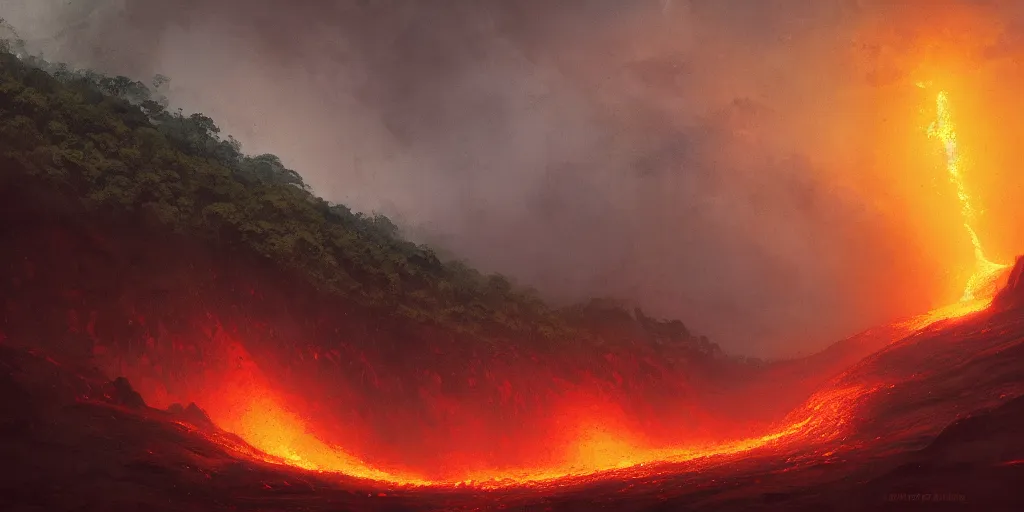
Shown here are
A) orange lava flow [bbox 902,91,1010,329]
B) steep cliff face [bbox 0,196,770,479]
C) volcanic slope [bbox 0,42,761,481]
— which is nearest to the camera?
steep cliff face [bbox 0,196,770,479]

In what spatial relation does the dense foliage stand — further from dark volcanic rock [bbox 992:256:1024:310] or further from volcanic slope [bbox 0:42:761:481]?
dark volcanic rock [bbox 992:256:1024:310]

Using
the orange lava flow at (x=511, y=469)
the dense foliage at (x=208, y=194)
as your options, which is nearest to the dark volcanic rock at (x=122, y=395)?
the orange lava flow at (x=511, y=469)

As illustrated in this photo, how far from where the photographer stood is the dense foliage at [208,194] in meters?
18.9

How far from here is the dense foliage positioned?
18922 millimetres

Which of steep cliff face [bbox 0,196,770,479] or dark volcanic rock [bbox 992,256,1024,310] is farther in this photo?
dark volcanic rock [bbox 992,256,1024,310]

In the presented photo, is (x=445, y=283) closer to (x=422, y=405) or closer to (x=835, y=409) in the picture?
(x=422, y=405)

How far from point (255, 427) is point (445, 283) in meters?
11.2

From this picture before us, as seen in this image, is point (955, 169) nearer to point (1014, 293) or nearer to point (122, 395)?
point (1014, 293)

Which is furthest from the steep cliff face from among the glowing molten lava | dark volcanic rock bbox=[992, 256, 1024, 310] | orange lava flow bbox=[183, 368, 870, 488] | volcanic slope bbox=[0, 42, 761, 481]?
the glowing molten lava

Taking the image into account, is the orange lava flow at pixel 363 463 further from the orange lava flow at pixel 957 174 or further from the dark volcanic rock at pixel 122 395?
the orange lava flow at pixel 957 174

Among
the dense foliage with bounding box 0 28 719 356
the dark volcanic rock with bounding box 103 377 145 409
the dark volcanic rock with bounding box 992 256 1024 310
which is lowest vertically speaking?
the dark volcanic rock with bounding box 103 377 145 409

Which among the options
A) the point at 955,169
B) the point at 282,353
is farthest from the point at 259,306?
the point at 955,169

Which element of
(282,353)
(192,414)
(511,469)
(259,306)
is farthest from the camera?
(511,469)

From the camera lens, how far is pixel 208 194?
22719mm
